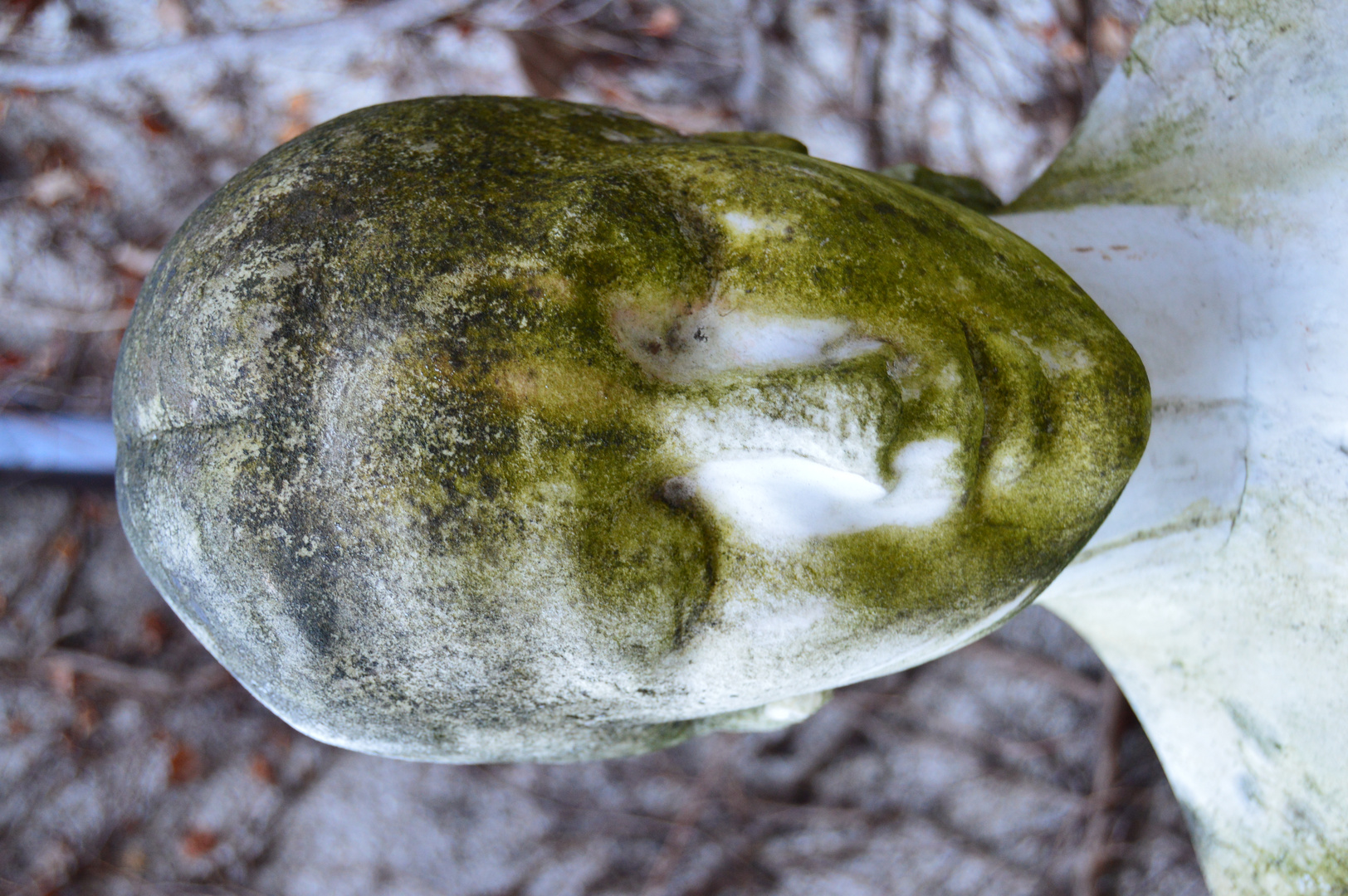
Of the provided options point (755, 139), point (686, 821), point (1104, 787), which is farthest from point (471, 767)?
point (755, 139)

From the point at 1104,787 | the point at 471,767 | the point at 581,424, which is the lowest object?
the point at 471,767

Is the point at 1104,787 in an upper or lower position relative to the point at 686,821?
upper

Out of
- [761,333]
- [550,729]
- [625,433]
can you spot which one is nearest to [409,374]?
[625,433]

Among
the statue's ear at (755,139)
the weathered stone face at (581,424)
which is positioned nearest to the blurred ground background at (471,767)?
the statue's ear at (755,139)

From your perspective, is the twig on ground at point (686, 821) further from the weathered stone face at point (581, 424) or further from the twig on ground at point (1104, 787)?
the weathered stone face at point (581, 424)

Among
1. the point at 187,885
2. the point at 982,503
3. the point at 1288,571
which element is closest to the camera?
the point at 982,503

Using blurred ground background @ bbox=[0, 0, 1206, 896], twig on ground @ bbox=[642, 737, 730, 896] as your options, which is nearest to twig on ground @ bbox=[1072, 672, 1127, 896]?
blurred ground background @ bbox=[0, 0, 1206, 896]

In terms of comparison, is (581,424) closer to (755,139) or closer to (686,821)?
(755,139)

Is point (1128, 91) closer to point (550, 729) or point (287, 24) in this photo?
point (550, 729)
